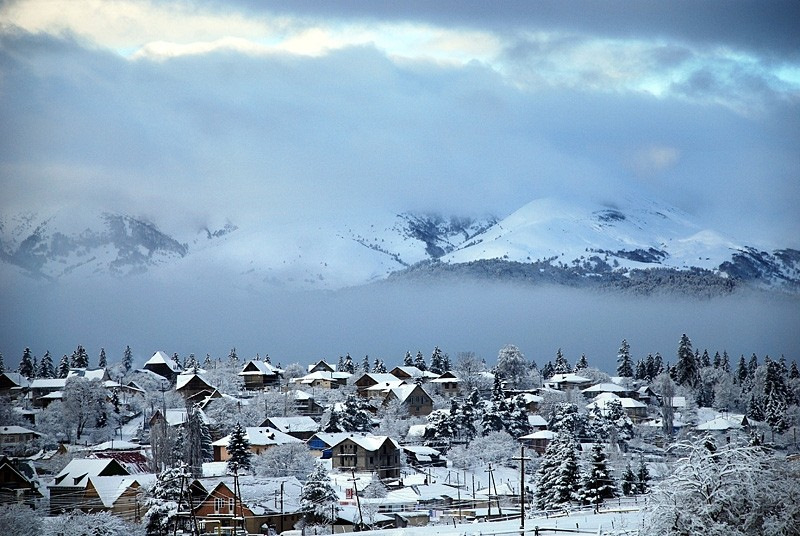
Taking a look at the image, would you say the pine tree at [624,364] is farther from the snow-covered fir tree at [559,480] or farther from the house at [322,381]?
the snow-covered fir tree at [559,480]

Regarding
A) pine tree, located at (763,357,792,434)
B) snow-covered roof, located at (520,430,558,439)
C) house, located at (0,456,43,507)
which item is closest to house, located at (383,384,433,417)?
snow-covered roof, located at (520,430,558,439)

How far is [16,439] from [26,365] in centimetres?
4820

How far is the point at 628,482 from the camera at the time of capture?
66.8 meters

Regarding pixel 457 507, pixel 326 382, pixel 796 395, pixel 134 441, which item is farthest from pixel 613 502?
pixel 326 382

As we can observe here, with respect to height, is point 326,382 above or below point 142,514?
above

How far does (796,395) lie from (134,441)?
6243cm

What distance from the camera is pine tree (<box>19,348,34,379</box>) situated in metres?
130

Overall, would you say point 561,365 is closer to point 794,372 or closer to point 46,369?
point 794,372

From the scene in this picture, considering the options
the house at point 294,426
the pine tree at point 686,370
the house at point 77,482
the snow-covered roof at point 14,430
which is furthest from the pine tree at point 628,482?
the pine tree at point 686,370

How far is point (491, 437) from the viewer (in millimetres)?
90500

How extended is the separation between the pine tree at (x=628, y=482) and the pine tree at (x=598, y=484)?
2257mm

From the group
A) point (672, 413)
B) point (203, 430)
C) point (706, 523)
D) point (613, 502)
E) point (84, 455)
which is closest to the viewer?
point (706, 523)

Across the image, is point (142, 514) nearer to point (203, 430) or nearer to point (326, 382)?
point (203, 430)

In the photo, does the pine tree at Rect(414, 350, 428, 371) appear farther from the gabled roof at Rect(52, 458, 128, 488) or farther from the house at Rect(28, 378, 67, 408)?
the gabled roof at Rect(52, 458, 128, 488)
